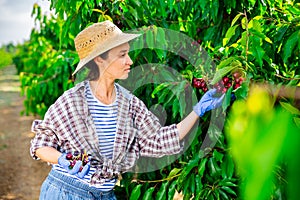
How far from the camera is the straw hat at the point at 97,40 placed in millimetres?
2029

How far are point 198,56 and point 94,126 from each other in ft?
2.42

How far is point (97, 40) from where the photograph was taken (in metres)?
2.06

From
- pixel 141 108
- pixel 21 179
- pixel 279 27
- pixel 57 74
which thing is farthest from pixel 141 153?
pixel 21 179

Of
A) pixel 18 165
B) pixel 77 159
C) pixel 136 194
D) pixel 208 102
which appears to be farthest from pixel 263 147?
pixel 18 165

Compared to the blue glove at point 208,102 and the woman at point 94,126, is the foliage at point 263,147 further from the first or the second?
the woman at point 94,126

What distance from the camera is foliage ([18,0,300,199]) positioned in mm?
1787

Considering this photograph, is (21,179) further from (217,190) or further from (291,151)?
(291,151)

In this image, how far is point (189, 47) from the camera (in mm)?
2623

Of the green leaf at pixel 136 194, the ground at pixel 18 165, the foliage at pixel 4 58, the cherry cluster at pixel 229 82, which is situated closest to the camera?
the cherry cluster at pixel 229 82

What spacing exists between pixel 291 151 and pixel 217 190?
1885mm

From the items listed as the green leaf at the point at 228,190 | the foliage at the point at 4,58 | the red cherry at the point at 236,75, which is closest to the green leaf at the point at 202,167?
the green leaf at the point at 228,190

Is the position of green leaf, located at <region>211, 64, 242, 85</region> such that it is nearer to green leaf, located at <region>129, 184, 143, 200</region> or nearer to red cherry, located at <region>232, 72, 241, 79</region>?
red cherry, located at <region>232, 72, 241, 79</region>

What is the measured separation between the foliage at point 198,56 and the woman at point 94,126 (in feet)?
0.55

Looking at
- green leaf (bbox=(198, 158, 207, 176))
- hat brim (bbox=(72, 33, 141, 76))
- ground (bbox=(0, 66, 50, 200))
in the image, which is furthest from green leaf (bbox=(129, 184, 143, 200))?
ground (bbox=(0, 66, 50, 200))
